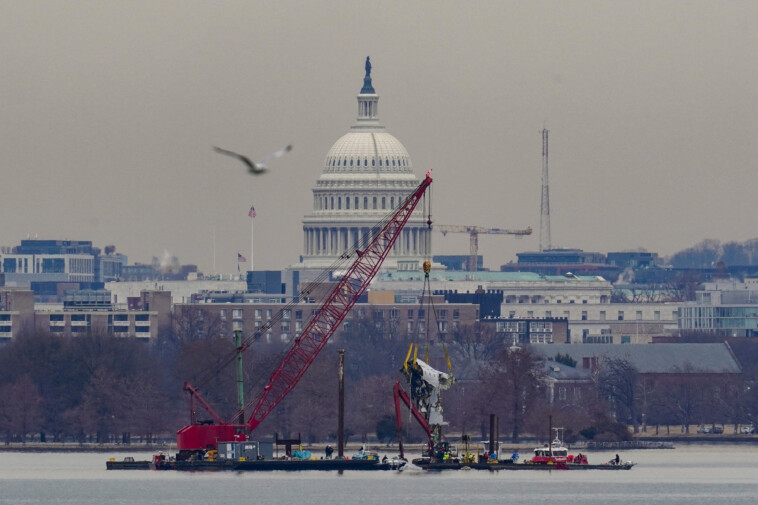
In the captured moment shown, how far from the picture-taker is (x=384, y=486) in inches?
6575

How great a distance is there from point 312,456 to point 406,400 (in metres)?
7.78

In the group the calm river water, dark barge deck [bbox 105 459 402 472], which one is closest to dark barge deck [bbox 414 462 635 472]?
the calm river water

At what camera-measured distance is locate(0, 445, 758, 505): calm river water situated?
520ft

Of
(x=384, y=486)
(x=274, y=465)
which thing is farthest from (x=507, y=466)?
(x=384, y=486)

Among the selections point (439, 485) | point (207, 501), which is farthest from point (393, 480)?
point (207, 501)

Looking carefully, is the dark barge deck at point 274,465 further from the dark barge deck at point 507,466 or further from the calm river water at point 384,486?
the dark barge deck at point 507,466

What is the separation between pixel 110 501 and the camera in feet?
520

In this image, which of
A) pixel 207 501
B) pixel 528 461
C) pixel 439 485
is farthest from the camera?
pixel 528 461

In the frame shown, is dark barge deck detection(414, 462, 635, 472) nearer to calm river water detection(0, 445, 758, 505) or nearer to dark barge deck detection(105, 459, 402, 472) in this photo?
calm river water detection(0, 445, 758, 505)

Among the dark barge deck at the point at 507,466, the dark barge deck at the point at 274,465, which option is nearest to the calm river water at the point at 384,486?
the dark barge deck at the point at 507,466

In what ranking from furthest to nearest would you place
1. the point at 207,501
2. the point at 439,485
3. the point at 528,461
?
1. the point at 528,461
2. the point at 439,485
3. the point at 207,501

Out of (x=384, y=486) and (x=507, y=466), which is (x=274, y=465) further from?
(x=384, y=486)

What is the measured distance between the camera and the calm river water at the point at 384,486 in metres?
158

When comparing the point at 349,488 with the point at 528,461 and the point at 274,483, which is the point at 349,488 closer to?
the point at 274,483
